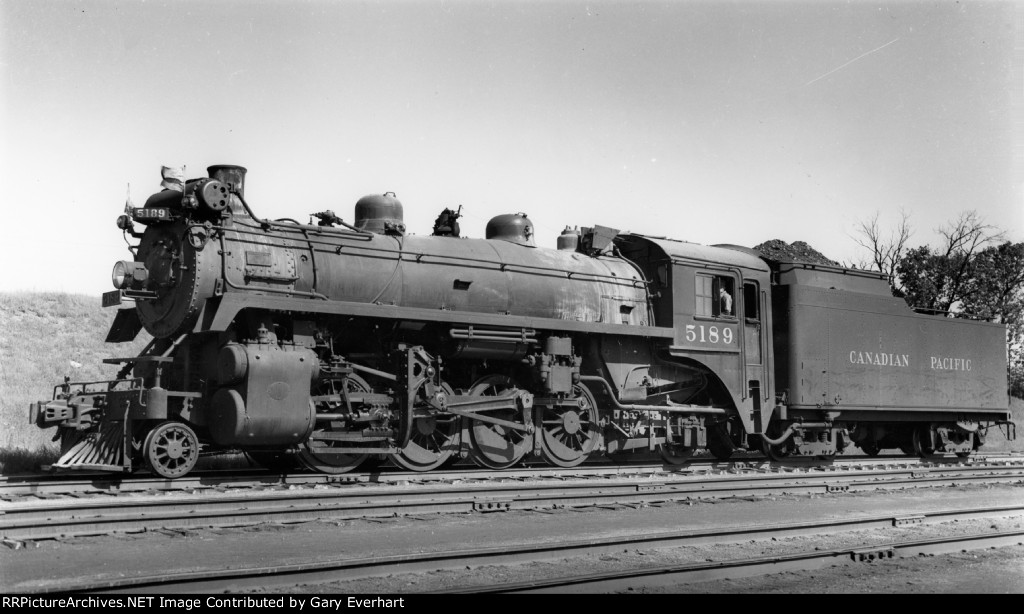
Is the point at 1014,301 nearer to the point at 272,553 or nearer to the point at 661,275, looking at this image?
the point at 661,275

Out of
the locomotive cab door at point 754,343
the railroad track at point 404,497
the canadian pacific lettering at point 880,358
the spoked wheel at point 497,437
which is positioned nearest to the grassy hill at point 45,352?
the spoked wheel at point 497,437

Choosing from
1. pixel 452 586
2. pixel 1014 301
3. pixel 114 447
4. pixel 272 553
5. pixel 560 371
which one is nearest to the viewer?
pixel 452 586

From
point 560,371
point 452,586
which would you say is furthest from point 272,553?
point 560,371

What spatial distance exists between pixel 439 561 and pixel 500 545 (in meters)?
1.17

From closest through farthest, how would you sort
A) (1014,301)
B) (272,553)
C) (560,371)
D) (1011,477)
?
(272,553) → (560,371) → (1011,477) → (1014,301)

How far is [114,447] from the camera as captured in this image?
32.2 feet

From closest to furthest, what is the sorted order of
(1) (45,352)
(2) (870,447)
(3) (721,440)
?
(3) (721,440), (2) (870,447), (1) (45,352)

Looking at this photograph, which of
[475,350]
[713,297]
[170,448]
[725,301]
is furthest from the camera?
[725,301]

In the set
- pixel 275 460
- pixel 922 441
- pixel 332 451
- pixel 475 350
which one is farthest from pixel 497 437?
pixel 922 441

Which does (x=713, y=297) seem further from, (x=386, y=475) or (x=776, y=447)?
(x=386, y=475)

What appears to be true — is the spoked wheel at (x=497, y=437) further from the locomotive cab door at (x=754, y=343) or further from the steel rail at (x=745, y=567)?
the steel rail at (x=745, y=567)

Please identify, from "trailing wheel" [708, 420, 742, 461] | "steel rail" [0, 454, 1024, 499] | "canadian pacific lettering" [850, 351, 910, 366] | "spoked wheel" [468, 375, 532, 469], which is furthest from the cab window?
"spoked wheel" [468, 375, 532, 469]

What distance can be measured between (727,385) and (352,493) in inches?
271

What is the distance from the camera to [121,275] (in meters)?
10.6
